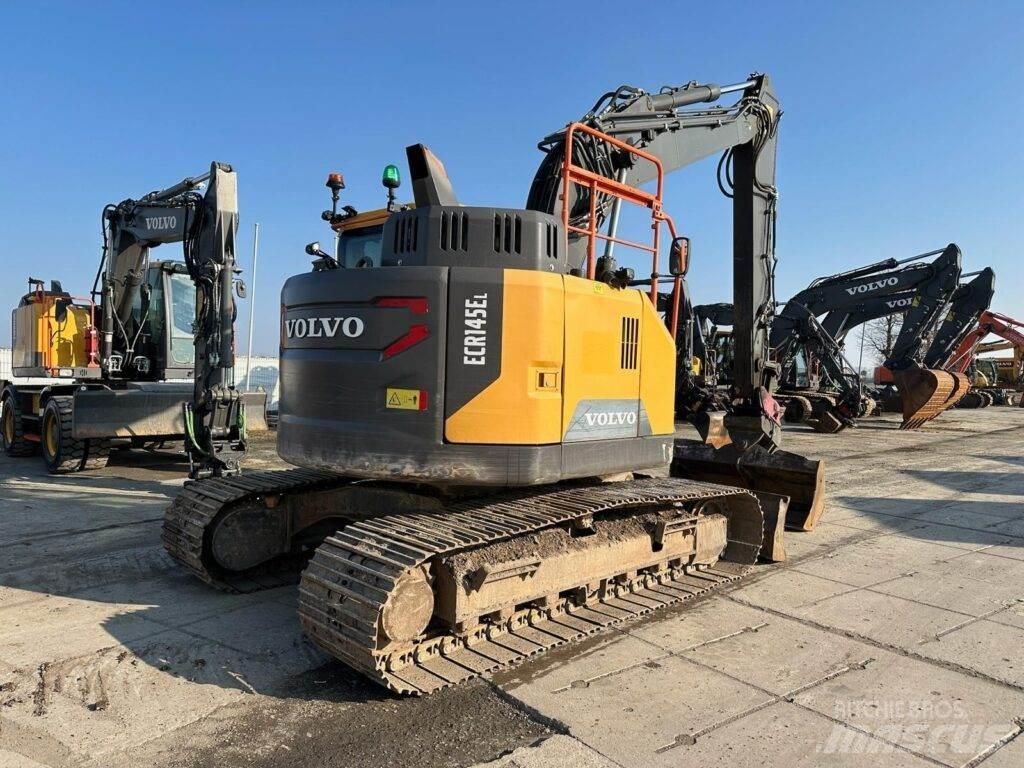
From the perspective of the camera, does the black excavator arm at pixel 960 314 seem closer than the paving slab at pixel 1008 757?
No

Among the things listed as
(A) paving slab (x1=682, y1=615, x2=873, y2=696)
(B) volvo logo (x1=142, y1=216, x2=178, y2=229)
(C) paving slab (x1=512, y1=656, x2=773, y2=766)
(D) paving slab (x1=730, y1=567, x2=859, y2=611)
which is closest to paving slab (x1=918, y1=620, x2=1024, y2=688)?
(A) paving slab (x1=682, y1=615, x2=873, y2=696)

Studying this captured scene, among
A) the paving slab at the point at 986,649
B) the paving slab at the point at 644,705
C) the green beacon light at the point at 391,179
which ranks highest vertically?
the green beacon light at the point at 391,179

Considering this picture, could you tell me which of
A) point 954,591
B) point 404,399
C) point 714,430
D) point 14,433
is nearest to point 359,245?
point 404,399

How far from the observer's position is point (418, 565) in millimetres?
3602

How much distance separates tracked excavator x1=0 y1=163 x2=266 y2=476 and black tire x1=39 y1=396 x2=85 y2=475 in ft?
0.06

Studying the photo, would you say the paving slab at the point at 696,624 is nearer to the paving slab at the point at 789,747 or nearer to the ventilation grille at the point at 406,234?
the paving slab at the point at 789,747

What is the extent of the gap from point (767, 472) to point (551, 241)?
4.16 metres

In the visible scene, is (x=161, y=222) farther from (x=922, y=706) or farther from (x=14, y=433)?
(x=922, y=706)

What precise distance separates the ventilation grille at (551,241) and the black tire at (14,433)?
1141cm

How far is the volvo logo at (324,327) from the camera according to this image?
4.27 m

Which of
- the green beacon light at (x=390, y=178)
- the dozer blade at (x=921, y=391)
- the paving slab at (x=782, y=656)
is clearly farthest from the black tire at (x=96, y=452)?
the dozer blade at (x=921, y=391)

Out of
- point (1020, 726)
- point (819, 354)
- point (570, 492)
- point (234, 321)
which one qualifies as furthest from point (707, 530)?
point (819, 354)

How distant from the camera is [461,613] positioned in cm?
386

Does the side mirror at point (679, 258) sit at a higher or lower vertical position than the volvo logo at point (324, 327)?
higher
